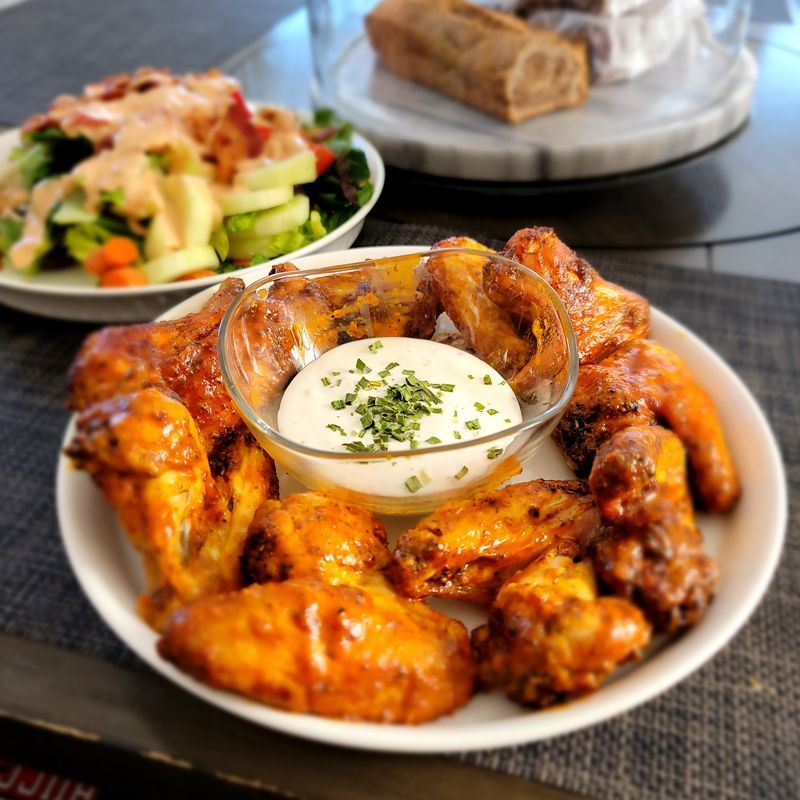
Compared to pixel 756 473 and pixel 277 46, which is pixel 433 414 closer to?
pixel 756 473

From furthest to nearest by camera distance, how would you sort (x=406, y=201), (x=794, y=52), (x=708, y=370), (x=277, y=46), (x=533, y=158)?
(x=277, y=46) < (x=794, y=52) < (x=533, y=158) < (x=406, y=201) < (x=708, y=370)

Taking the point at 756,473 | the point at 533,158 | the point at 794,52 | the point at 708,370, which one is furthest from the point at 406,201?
A: the point at 794,52

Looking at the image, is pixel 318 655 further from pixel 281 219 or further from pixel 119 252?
Result: pixel 119 252

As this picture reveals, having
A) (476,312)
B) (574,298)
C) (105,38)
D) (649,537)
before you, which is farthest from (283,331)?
(105,38)

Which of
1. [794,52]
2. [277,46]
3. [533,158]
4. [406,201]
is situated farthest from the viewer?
[277,46]

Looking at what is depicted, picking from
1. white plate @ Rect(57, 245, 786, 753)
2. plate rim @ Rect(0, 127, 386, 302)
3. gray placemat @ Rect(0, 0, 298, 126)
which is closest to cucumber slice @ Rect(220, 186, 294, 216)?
plate rim @ Rect(0, 127, 386, 302)

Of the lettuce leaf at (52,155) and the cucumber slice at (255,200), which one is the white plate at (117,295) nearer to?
the cucumber slice at (255,200)

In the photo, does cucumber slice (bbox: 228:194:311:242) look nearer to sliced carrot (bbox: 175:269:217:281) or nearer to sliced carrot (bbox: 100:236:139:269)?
sliced carrot (bbox: 175:269:217:281)
